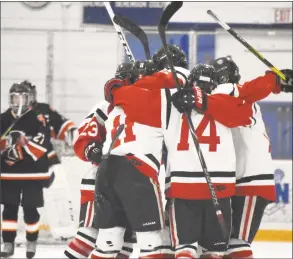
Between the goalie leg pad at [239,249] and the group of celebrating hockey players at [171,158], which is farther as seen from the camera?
the goalie leg pad at [239,249]

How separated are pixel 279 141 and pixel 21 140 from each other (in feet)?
11.1

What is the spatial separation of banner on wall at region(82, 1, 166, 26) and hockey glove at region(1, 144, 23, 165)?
275 cm

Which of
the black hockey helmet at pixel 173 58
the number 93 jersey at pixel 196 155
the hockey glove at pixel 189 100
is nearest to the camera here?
the hockey glove at pixel 189 100

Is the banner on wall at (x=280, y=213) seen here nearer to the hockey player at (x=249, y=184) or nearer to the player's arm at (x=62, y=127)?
the player's arm at (x=62, y=127)

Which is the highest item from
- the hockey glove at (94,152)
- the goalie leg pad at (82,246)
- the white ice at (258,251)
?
the hockey glove at (94,152)

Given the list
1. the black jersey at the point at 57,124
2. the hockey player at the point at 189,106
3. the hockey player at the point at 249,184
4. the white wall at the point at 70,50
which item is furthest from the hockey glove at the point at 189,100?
the white wall at the point at 70,50

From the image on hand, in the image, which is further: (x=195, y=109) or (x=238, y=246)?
(x=238, y=246)

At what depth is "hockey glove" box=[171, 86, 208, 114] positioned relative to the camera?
3.23 meters

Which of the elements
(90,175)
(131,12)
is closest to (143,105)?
(90,175)

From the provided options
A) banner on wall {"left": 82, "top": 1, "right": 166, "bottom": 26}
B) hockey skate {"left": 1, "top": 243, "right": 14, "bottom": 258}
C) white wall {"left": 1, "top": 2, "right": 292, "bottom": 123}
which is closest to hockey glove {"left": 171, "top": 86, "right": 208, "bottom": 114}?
hockey skate {"left": 1, "top": 243, "right": 14, "bottom": 258}

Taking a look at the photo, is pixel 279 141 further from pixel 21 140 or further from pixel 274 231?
pixel 21 140

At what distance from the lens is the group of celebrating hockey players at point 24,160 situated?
5.29m

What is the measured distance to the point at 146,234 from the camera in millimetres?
3273

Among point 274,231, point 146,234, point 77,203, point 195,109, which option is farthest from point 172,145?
point 274,231
